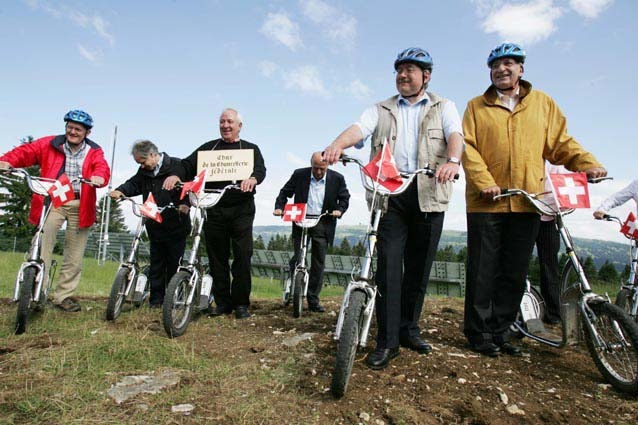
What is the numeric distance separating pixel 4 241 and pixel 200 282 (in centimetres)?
3928

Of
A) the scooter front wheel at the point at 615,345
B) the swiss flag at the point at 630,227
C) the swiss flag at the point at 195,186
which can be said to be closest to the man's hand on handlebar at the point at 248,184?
the swiss flag at the point at 195,186

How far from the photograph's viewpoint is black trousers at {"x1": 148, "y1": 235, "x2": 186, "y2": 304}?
571 centimetres

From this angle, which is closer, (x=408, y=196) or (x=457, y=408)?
(x=457, y=408)

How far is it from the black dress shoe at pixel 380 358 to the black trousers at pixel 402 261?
4 centimetres

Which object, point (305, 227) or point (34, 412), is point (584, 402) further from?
point (305, 227)

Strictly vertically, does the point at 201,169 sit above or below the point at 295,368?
above

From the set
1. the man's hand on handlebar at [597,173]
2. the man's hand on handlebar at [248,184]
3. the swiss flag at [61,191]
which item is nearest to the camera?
the man's hand on handlebar at [597,173]

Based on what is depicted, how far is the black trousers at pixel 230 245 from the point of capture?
16.7 feet

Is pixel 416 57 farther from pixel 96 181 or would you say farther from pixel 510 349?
pixel 96 181

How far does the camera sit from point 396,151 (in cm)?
348

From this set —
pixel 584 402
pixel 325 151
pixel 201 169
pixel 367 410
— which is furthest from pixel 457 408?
pixel 201 169

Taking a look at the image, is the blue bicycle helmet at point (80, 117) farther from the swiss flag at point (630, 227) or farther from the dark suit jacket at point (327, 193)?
the swiss flag at point (630, 227)

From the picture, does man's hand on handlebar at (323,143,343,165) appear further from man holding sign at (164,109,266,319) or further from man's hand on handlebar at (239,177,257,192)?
man holding sign at (164,109,266,319)

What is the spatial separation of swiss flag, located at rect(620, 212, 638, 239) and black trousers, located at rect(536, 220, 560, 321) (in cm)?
70
